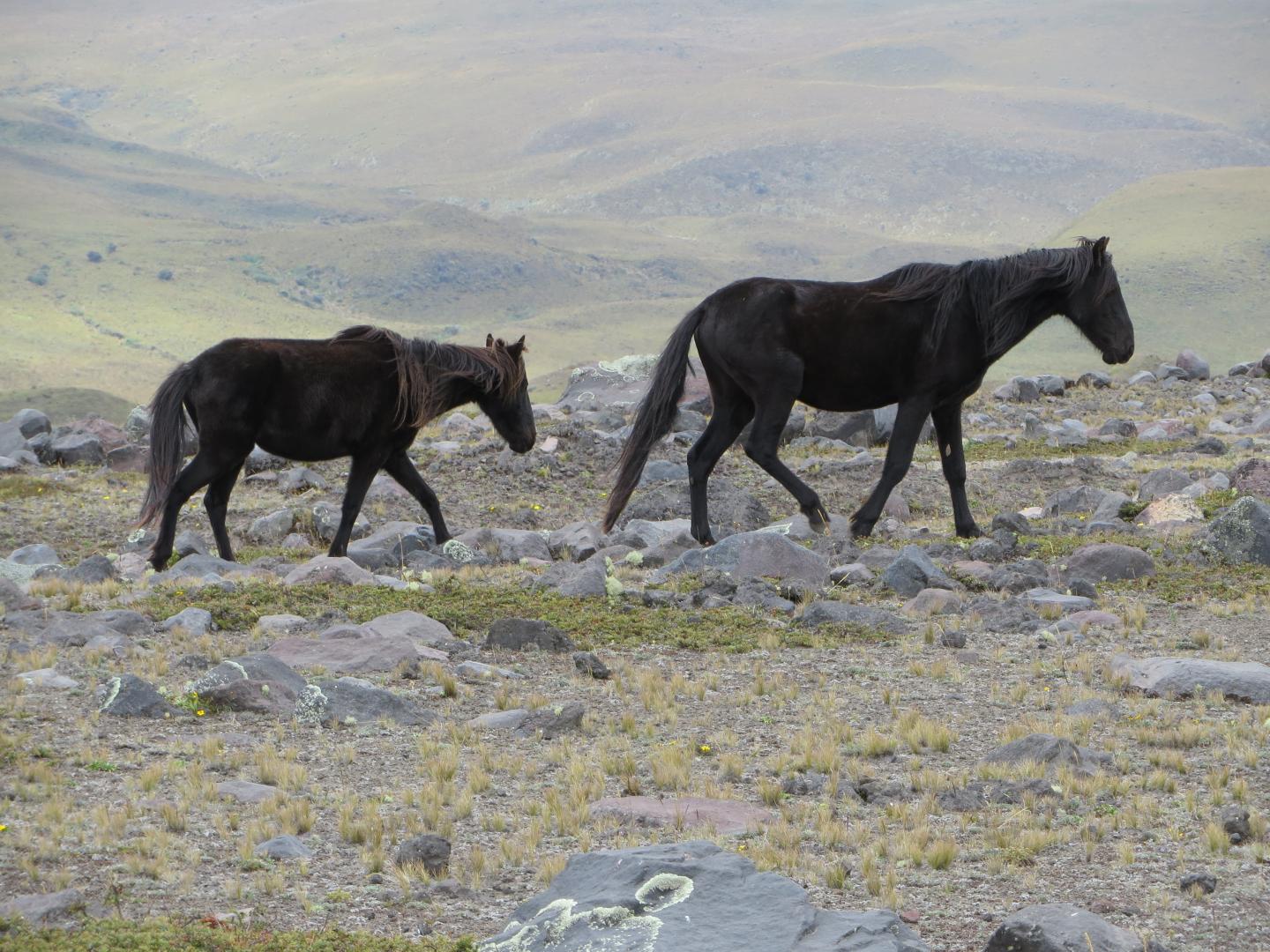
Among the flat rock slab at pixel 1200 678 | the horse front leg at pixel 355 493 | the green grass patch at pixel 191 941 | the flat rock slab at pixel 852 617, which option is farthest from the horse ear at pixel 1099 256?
the green grass patch at pixel 191 941

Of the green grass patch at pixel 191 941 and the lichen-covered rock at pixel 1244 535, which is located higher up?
the green grass patch at pixel 191 941

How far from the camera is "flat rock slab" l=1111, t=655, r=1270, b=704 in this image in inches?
321

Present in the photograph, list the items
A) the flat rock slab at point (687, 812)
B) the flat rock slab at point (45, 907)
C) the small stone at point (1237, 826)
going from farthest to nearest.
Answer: the flat rock slab at point (687, 812) → the small stone at point (1237, 826) → the flat rock slab at point (45, 907)

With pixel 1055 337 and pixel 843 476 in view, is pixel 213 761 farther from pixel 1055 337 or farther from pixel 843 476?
pixel 1055 337

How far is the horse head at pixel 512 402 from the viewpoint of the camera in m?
13.8

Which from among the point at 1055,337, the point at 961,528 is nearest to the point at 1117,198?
the point at 1055,337

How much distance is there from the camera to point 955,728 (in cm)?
780

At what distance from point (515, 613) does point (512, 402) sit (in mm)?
3901

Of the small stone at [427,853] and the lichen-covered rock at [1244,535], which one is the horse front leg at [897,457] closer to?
the lichen-covered rock at [1244,535]

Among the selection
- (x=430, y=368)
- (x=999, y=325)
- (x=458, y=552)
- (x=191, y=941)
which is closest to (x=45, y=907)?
(x=191, y=941)

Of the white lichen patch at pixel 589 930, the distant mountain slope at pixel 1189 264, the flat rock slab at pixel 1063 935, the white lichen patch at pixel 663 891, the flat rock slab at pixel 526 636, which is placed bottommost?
the distant mountain slope at pixel 1189 264

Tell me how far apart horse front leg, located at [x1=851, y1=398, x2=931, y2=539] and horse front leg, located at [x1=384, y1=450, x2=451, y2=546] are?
11.2ft

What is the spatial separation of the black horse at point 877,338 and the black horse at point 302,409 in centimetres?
204

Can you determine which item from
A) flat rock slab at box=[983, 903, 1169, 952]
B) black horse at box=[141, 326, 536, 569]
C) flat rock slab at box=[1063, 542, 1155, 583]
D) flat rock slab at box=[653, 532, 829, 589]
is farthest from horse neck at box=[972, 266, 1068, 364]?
flat rock slab at box=[983, 903, 1169, 952]
